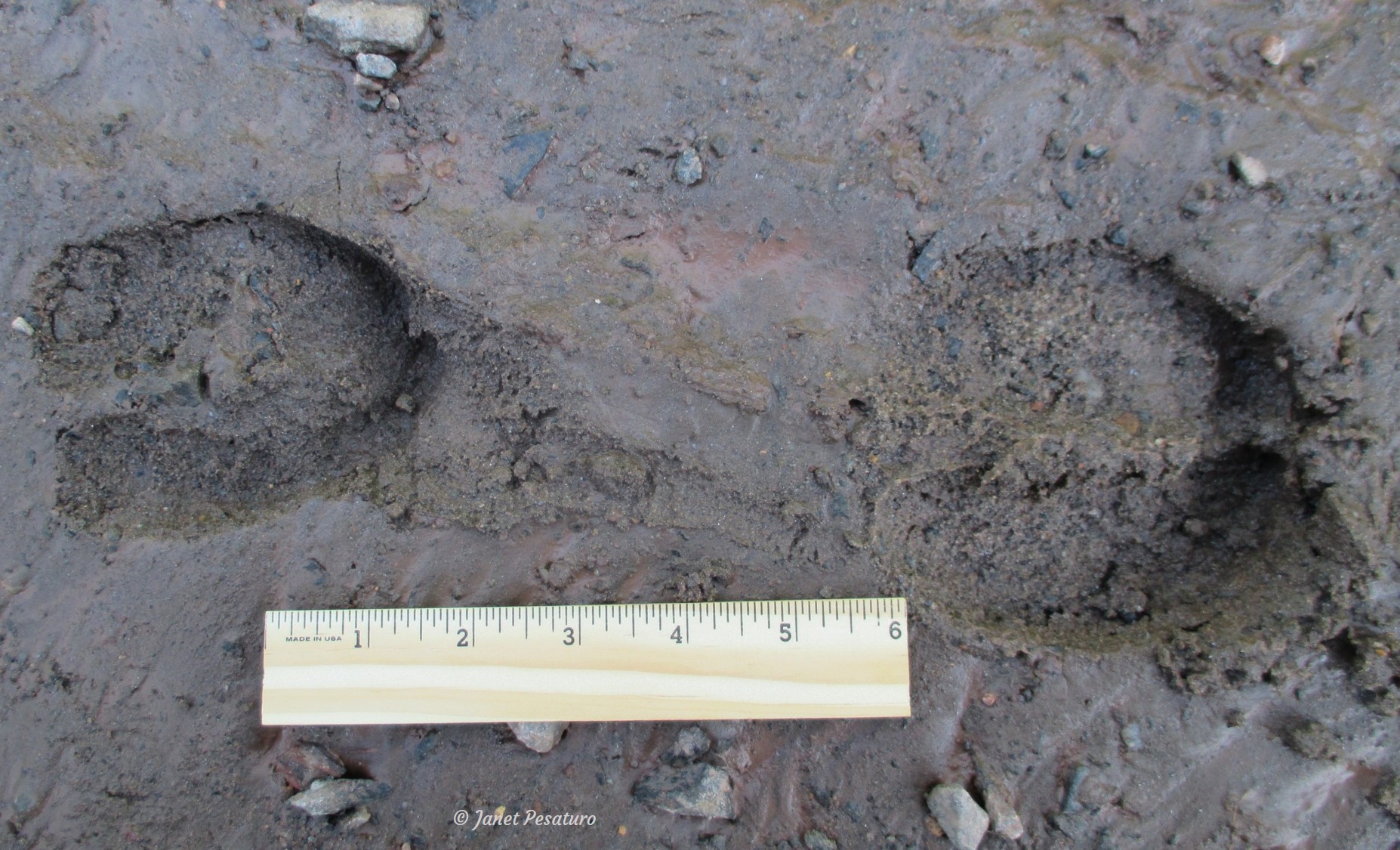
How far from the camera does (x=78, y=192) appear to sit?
2508 millimetres

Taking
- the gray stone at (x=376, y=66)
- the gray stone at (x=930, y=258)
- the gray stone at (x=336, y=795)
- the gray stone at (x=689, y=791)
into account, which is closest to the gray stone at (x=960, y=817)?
the gray stone at (x=689, y=791)

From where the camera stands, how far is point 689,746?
2.44 metres

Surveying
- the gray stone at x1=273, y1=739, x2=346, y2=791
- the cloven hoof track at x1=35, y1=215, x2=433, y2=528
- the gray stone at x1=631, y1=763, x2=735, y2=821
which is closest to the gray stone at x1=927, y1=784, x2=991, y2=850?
the gray stone at x1=631, y1=763, x2=735, y2=821

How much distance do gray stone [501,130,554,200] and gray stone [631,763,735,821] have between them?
1.93m

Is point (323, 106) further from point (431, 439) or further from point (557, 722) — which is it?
point (557, 722)

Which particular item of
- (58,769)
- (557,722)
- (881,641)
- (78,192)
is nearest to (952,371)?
(881,641)

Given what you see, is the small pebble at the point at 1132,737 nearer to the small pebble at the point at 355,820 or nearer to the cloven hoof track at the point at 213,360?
the small pebble at the point at 355,820

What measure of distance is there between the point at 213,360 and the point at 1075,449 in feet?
9.20

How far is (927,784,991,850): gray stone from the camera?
2.31 metres

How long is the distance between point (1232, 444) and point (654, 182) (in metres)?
2.04

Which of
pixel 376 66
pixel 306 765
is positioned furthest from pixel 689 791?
pixel 376 66

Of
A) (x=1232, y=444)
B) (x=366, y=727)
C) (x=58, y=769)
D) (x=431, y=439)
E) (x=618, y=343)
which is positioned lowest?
(x=58, y=769)
